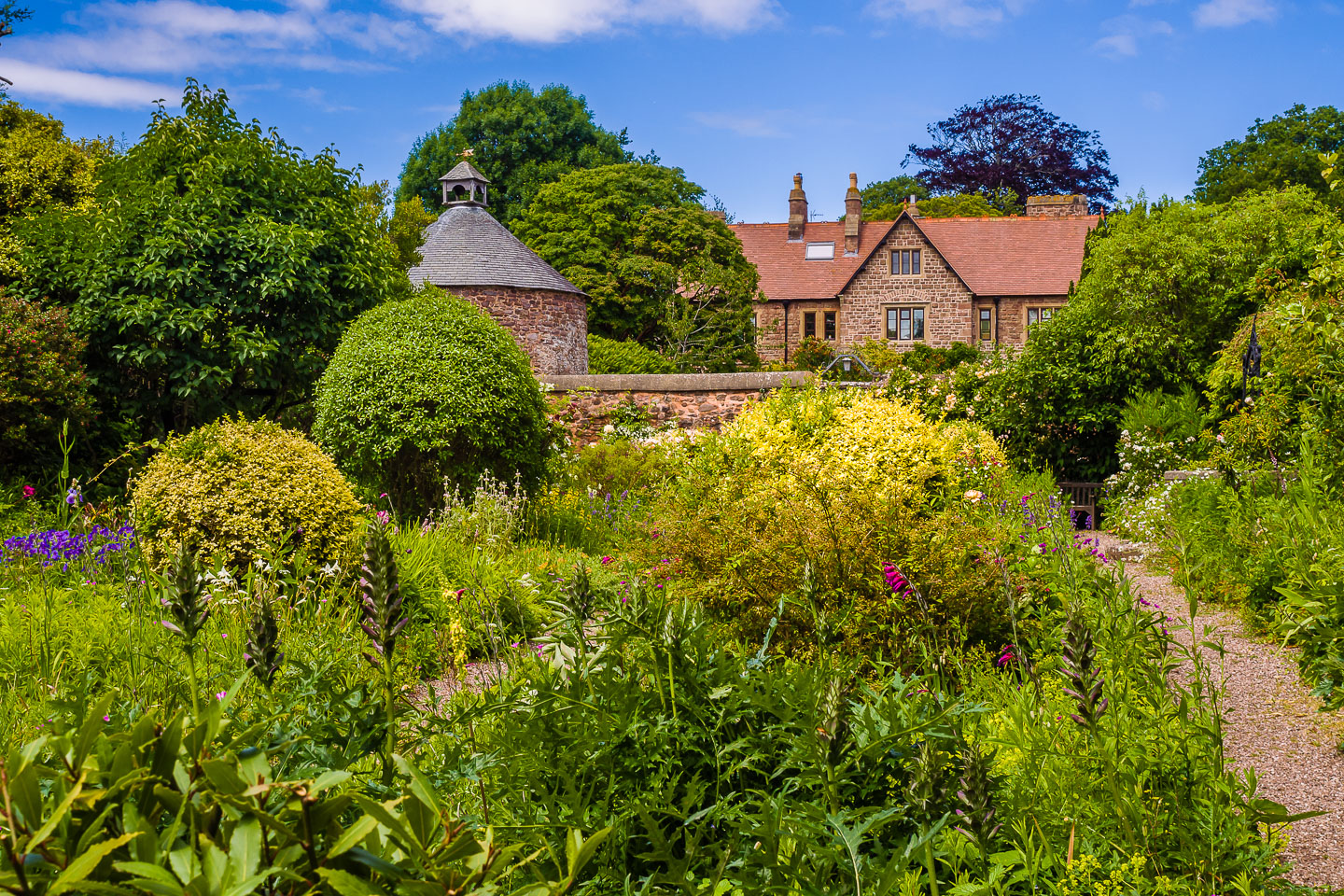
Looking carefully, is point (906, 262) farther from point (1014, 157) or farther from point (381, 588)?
point (381, 588)

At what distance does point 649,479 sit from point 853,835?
8.75 meters

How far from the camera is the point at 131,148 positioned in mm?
9578

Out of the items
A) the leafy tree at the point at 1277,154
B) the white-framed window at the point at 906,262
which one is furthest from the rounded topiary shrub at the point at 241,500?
the leafy tree at the point at 1277,154

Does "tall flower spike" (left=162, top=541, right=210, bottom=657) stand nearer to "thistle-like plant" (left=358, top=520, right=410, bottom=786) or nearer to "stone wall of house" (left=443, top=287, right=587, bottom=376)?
"thistle-like plant" (left=358, top=520, right=410, bottom=786)

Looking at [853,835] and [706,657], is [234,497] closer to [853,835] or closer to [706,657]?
[706,657]

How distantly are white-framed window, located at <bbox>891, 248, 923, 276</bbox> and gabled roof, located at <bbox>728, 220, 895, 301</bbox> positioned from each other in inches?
33.1

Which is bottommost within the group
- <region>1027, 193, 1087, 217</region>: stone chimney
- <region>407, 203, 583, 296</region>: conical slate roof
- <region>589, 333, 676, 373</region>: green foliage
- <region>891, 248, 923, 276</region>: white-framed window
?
<region>589, 333, 676, 373</region>: green foliage

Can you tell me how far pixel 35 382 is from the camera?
24.9 feet

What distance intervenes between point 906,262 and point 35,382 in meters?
31.3

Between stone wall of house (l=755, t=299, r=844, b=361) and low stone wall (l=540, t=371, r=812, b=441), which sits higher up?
stone wall of house (l=755, t=299, r=844, b=361)

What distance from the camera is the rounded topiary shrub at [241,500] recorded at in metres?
5.93

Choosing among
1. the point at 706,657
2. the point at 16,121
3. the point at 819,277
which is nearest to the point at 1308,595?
the point at 706,657

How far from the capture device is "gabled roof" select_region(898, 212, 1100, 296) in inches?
1364

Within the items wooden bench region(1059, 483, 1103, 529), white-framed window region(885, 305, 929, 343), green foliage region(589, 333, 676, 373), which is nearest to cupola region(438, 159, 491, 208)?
green foliage region(589, 333, 676, 373)
